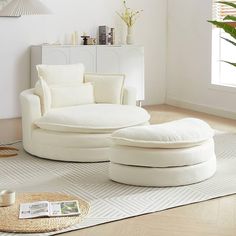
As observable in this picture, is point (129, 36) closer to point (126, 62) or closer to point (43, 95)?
point (126, 62)

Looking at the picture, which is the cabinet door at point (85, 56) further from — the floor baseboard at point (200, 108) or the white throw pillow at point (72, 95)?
the white throw pillow at point (72, 95)

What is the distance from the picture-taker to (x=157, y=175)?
11.6 feet

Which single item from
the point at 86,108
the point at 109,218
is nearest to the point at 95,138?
the point at 86,108

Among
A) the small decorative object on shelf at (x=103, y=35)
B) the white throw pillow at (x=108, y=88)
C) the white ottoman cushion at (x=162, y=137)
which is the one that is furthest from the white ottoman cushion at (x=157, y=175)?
the small decorative object on shelf at (x=103, y=35)

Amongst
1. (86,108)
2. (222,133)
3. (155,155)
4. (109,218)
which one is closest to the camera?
(109,218)

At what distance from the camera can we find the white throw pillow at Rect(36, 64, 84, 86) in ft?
16.0

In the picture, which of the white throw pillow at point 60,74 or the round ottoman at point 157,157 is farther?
the white throw pillow at point 60,74

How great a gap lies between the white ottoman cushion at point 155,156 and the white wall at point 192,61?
3.14 meters

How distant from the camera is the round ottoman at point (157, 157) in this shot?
354 cm

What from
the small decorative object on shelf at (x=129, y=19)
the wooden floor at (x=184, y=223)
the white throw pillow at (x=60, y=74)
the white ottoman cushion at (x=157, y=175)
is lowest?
the wooden floor at (x=184, y=223)

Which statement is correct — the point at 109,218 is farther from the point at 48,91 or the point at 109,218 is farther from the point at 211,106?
the point at 211,106

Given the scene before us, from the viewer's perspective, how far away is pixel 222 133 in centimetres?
559

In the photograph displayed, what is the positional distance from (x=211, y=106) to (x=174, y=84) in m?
1.00

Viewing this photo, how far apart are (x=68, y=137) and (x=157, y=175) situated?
3.38 feet
